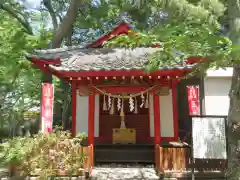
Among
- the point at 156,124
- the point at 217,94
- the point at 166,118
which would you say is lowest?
the point at 156,124

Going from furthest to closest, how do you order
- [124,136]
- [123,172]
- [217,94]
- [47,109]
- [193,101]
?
[217,94] → [124,136] → [193,101] → [123,172] → [47,109]

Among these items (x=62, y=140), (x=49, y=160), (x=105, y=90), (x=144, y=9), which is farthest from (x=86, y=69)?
(x=144, y=9)

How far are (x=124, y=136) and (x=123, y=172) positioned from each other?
2893mm

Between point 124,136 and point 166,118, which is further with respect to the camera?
point 124,136

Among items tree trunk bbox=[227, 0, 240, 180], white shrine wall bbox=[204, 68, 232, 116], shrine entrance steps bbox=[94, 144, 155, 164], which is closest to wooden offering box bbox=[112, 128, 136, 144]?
shrine entrance steps bbox=[94, 144, 155, 164]

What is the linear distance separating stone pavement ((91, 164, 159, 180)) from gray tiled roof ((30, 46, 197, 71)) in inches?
142

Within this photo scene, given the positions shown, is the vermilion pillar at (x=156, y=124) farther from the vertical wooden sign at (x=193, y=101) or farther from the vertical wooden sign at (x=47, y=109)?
the vertical wooden sign at (x=47, y=109)

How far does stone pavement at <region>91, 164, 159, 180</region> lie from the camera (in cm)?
884

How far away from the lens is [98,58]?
36.8ft

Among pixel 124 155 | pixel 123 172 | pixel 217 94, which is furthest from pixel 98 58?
pixel 217 94

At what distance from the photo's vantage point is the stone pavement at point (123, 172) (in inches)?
348

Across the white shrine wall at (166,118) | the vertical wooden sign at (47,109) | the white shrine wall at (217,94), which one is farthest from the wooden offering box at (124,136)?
the white shrine wall at (217,94)

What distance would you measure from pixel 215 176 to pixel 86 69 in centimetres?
541

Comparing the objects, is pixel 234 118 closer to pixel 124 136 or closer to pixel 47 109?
pixel 47 109
